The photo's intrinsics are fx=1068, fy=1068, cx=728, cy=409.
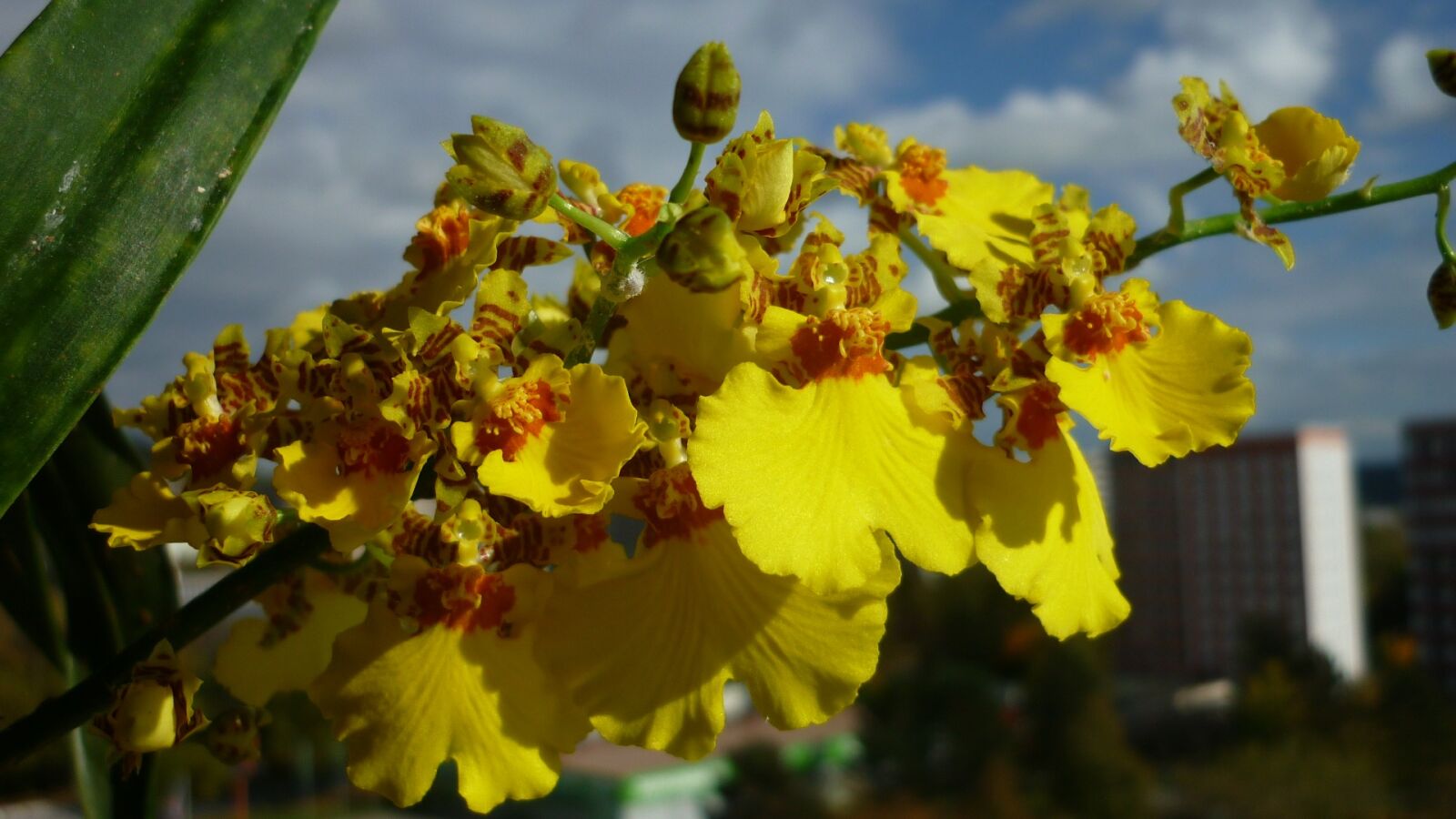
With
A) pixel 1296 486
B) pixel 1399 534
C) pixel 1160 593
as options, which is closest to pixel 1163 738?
pixel 1160 593

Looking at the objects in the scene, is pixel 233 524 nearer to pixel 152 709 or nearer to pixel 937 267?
pixel 152 709

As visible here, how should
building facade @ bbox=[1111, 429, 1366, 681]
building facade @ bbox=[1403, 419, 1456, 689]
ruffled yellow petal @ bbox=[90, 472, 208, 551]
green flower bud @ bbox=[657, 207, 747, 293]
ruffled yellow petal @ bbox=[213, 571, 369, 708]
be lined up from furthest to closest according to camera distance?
1. building facade @ bbox=[1111, 429, 1366, 681]
2. building facade @ bbox=[1403, 419, 1456, 689]
3. ruffled yellow petal @ bbox=[213, 571, 369, 708]
4. ruffled yellow petal @ bbox=[90, 472, 208, 551]
5. green flower bud @ bbox=[657, 207, 747, 293]

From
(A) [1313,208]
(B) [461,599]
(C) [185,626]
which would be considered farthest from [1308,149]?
(C) [185,626]

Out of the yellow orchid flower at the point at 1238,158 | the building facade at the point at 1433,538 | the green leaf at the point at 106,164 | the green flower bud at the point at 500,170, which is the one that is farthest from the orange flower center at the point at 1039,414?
the building facade at the point at 1433,538

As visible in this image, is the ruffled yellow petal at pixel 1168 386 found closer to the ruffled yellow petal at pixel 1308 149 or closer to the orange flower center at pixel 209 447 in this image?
the ruffled yellow petal at pixel 1308 149

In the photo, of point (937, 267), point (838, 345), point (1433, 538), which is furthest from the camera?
point (1433, 538)

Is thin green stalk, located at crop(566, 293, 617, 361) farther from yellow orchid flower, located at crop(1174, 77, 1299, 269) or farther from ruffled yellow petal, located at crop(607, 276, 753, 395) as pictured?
yellow orchid flower, located at crop(1174, 77, 1299, 269)

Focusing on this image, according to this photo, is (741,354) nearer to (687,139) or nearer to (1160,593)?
(687,139)

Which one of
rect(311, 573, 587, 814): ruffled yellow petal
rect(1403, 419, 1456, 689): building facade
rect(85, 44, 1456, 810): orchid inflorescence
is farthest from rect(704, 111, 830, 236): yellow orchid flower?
rect(1403, 419, 1456, 689): building facade
